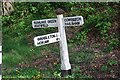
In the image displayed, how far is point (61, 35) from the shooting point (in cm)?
472

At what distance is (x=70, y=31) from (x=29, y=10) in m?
0.88

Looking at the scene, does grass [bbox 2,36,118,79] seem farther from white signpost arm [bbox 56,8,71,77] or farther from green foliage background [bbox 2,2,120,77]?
white signpost arm [bbox 56,8,71,77]

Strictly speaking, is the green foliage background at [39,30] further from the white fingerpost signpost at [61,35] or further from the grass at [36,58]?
the white fingerpost signpost at [61,35]

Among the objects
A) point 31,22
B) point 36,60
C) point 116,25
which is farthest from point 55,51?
point 116,25

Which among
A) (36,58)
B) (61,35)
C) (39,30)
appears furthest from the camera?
(39,30)

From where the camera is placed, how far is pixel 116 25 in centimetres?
527

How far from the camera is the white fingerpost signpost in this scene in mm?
4617

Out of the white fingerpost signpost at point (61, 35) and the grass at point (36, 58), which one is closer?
the white fingerpost signpost at point (61, 35)

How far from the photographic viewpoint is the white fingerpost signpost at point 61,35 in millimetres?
4617

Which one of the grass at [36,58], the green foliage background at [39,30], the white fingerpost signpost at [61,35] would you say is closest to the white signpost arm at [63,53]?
the white fingerpost signpost at [61,35]

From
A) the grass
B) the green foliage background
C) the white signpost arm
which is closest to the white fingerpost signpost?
the white signpost arm

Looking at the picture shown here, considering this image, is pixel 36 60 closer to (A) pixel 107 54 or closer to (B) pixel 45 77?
(B) pixel 45 77

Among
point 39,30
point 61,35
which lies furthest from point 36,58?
point 61,35

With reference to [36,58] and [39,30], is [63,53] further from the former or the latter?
[39,30]
